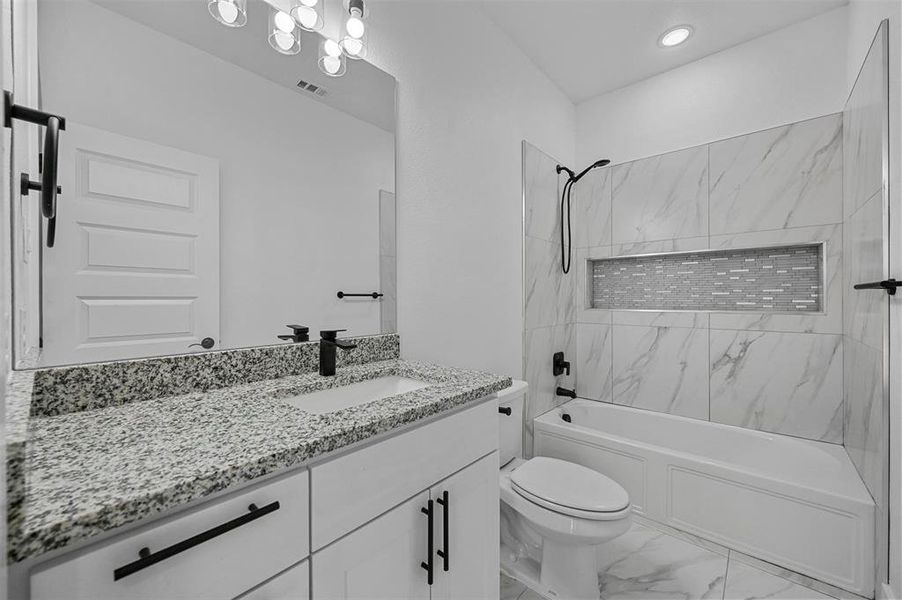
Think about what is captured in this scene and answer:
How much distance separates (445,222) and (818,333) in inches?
80.6

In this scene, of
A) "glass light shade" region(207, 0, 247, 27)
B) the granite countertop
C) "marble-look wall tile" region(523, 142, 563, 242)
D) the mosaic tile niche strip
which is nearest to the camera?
the granite countertop

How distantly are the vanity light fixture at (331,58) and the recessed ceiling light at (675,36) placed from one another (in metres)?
1.90

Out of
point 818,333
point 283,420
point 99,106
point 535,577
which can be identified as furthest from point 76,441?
point 818,333

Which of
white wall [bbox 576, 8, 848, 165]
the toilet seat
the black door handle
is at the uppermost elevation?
white wall [bbox 576, 8, 848, 165]

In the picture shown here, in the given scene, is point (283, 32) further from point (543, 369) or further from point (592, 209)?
point (592, 209)

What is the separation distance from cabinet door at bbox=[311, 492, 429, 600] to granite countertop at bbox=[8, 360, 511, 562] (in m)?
0.20

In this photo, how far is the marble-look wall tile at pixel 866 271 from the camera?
4.60ft

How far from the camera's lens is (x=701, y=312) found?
2350 millimetres

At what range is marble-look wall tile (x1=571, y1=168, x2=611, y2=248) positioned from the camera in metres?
2.72

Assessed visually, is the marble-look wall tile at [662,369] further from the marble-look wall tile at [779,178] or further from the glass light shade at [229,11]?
the glass light shade at [229,11]

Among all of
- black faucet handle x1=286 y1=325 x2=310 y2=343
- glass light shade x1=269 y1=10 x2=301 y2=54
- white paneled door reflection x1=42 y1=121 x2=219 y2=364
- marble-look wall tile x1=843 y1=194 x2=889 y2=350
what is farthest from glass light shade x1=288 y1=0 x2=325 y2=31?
marble-look wall tile x1=843 y1=194 x2=889 y2=350

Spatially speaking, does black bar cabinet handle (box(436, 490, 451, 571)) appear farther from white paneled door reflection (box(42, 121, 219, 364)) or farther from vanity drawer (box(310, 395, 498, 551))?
white paneled door reflection (box(42, 121, 219, 364))

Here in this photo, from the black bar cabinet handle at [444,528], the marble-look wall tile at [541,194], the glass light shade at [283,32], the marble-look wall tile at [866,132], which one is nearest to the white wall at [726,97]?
the marble-look wall tile at [866,132]

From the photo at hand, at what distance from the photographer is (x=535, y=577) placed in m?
1.62
